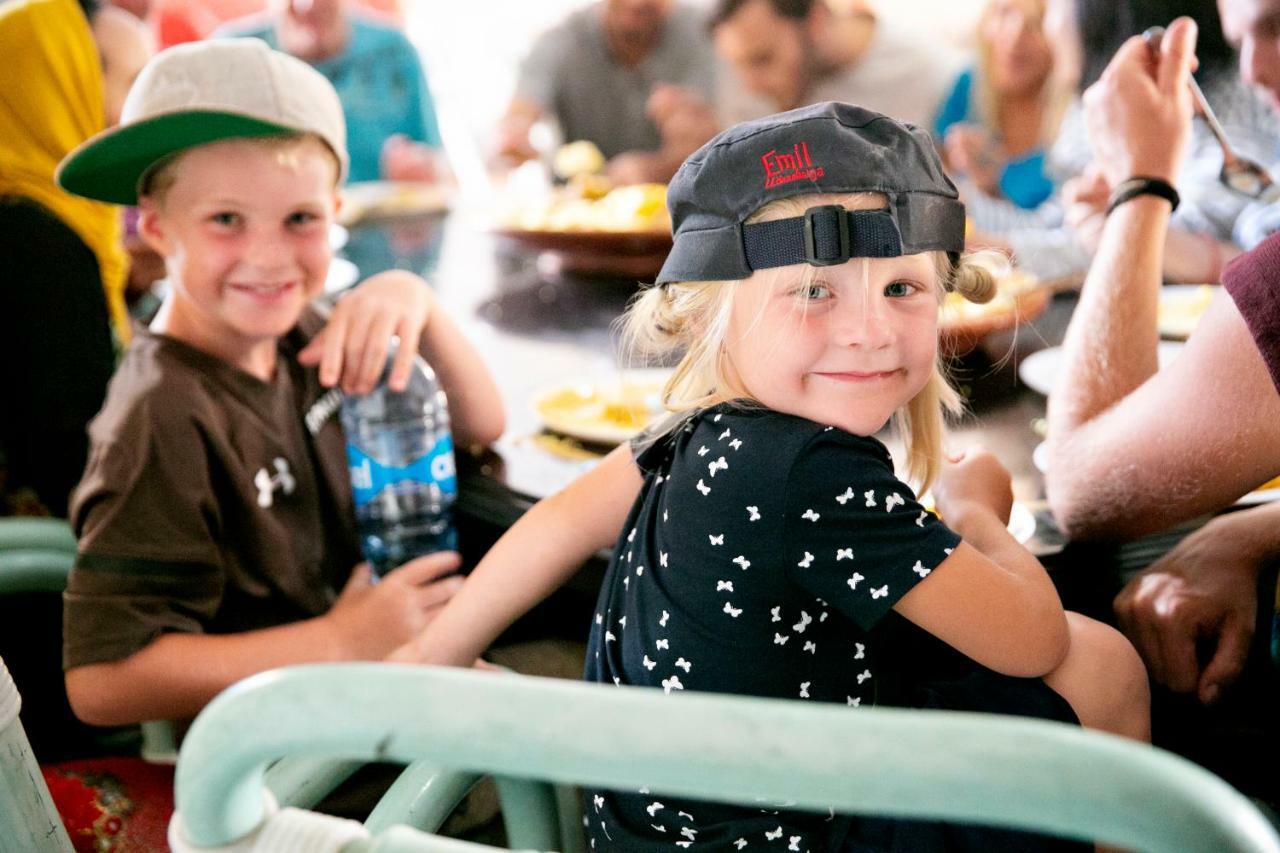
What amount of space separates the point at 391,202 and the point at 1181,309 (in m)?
2.03

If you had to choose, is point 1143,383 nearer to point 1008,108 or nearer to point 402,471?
point 402,471

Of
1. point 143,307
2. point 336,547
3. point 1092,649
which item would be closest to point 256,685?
point 1092,649

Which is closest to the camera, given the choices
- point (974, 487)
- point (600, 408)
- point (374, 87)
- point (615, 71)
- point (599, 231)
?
point (974, 487)

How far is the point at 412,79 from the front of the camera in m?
3.70

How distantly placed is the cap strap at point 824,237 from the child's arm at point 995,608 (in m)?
0.23

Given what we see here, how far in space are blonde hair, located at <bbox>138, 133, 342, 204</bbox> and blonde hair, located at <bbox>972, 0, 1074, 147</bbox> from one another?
2.73 metres

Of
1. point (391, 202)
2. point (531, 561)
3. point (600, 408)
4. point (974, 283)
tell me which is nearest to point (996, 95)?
point (391, 202)

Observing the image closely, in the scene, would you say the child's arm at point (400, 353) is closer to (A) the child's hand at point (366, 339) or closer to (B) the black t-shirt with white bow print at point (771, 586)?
(A) the child's hand at point (366, 339)

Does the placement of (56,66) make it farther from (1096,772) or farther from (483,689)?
(1096,772)

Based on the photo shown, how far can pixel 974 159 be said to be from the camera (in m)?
2.99

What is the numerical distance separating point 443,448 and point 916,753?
0.93 m

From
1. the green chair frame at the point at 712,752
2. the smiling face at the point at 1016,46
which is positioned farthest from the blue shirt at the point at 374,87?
the green chair frame at the point at 712,752

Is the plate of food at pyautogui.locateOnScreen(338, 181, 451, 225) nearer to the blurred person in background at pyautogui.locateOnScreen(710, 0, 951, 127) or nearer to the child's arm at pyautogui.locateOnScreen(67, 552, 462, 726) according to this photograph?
the blurred person in background at pyautogui.locateOnScreen(710, 0, 951, 127)

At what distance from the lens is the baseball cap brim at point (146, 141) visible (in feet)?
4.00
